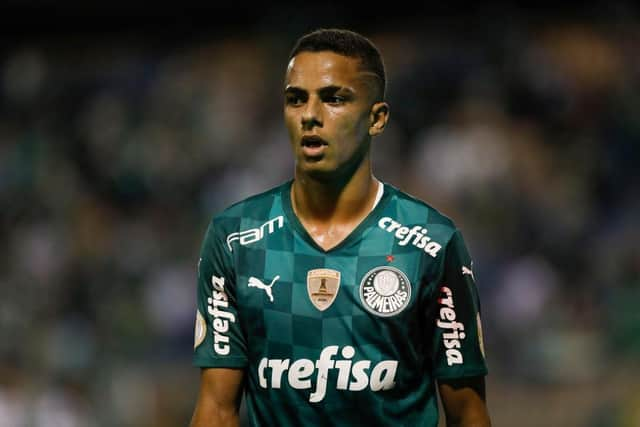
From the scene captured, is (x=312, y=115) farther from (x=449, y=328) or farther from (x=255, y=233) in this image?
(x=449, y=328)

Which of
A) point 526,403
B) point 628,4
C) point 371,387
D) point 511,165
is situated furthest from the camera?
point 628,4

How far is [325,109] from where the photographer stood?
129 inches

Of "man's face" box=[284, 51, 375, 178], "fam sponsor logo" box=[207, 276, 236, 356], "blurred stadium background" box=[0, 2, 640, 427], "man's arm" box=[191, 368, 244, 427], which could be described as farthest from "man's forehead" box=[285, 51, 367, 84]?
"blurred stadium background" box=[0, 2, 640, 427]

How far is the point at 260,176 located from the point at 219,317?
15.7 ft

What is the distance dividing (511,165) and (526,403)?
1.72 m

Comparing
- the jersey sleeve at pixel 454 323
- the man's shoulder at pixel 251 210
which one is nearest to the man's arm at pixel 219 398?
the man's shoulder at pixel 251 210

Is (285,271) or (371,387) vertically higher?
(285,271)

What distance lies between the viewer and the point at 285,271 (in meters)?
3.38

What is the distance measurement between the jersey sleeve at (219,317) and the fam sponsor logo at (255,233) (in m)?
0.04

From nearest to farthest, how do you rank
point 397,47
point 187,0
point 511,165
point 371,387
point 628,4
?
point 371,387 < point 511,165 < point 628,4 < point 397,47 < point 187,0

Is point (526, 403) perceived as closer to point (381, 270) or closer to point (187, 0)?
point (381, 270)

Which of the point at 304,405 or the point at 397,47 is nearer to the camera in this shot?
the point at 304,405

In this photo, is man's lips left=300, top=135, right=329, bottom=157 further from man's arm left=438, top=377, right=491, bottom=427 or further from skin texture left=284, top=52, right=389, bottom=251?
man's arm left=438, top=377, right=491, bottom=427

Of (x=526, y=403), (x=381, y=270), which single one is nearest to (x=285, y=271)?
(x=381, y=270)
